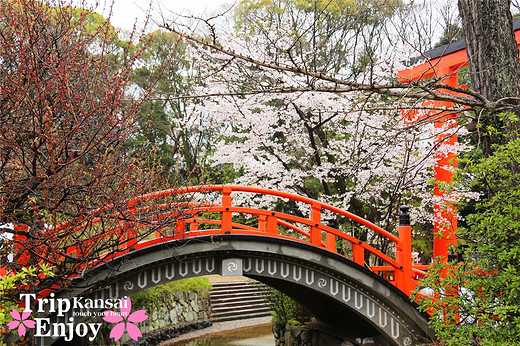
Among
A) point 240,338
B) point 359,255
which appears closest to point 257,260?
point 359,255

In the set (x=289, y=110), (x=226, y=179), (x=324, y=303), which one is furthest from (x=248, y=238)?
(x=226, y=179)

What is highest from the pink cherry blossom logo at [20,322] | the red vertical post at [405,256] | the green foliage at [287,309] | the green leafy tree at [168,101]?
the green leafy tree at [168,101]

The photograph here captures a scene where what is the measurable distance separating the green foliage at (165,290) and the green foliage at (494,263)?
8.16 m

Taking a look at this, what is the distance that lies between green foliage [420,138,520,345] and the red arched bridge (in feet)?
8.42

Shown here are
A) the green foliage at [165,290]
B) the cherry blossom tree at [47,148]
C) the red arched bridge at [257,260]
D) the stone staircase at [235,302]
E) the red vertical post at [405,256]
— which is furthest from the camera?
the stone staircase at [235,302]

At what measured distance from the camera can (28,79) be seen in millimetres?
4723

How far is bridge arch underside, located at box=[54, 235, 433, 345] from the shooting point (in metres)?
6.26

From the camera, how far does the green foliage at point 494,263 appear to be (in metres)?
4.18

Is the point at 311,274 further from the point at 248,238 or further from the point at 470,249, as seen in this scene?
the point at 470,249

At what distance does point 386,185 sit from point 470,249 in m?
5.69

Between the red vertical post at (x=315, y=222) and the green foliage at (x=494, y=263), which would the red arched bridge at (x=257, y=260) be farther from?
the green foliage at (x=494, y=263)

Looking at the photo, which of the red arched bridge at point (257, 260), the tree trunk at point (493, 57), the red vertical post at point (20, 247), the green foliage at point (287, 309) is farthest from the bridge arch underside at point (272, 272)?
the tree trunk at point (493, 57)

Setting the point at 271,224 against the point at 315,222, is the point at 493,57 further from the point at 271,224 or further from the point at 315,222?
the point at 271,224

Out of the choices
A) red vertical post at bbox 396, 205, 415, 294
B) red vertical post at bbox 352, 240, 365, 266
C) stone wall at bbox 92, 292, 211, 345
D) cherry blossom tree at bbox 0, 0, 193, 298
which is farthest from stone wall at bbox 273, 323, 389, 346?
cherry blossom tree at bbox 0, 0, 193, 298
